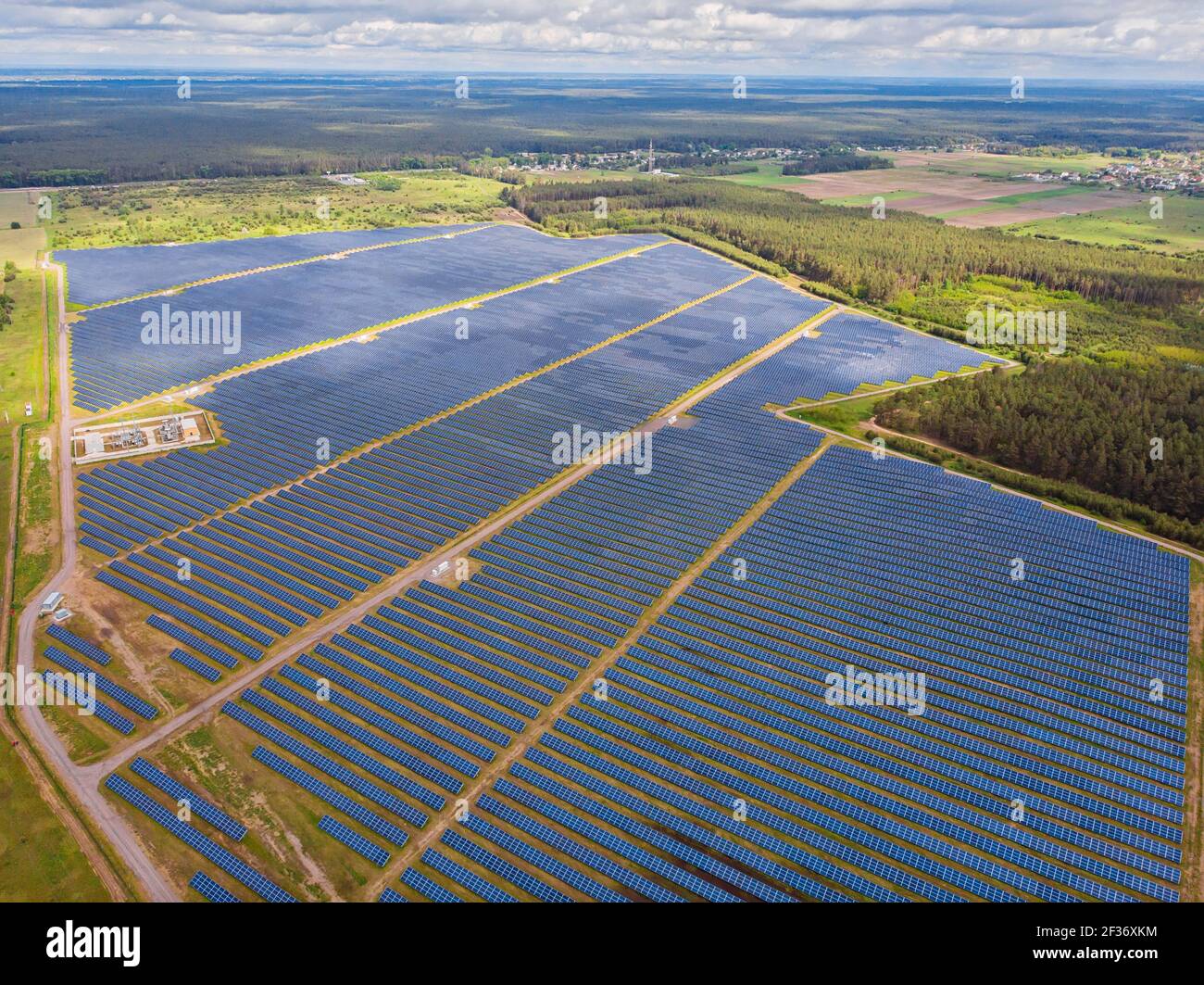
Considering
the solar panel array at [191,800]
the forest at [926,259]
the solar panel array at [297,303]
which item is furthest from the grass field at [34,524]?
the forest at [926,259]

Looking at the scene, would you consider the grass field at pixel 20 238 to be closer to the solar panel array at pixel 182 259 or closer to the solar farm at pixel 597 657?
the solar panel array at pixel 182 259

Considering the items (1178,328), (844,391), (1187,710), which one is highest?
(1178,328)

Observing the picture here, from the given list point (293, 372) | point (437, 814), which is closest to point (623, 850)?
Answer: point (437, 814)

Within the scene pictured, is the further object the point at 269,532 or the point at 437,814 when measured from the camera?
the point at 269,532

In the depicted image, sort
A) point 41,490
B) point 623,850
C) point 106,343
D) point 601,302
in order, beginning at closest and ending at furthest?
point 623,850
point 41,490
point 106,343
point 601,302

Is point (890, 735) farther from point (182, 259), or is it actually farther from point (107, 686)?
point (182, 259)

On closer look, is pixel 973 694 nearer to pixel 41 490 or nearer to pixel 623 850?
pixel 623 850

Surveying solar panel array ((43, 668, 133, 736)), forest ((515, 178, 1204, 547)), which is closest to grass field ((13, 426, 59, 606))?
solar panel array ((43, 668, 133, 736))
